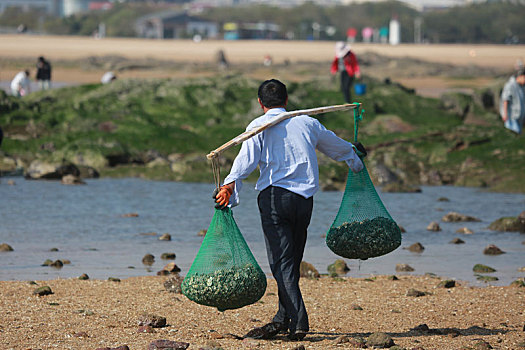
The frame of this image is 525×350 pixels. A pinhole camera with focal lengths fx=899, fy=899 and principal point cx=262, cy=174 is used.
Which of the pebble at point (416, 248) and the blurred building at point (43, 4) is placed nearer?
the pebble at point (416, 248)

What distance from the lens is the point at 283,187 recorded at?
250 inches

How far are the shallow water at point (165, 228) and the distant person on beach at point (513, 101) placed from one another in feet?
5.29

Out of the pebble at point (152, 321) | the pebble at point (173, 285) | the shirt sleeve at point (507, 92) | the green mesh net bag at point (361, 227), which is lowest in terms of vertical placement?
the pebble at point (173, 285)

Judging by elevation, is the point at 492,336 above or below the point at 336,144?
below

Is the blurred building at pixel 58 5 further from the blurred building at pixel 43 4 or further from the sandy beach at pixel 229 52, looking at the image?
the sandy beach at pixel 229 52

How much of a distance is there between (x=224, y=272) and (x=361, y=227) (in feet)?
4.55

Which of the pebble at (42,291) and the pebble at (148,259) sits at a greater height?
the pebble at (42,291)

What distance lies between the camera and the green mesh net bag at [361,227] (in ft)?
23.6

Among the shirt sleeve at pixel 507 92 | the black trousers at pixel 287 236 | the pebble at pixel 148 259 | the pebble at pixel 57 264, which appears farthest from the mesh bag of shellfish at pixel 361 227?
the shirt sleeve at pixel 507 92

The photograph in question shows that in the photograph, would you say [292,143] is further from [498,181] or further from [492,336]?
[498,181]

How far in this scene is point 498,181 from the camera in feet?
58.2

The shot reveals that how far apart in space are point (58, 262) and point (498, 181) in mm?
10342

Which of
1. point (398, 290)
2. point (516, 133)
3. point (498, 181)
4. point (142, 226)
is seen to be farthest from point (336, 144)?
point (516, 133)

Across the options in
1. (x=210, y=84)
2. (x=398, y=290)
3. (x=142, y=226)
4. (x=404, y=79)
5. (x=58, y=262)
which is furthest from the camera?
(x=404, y=79)
